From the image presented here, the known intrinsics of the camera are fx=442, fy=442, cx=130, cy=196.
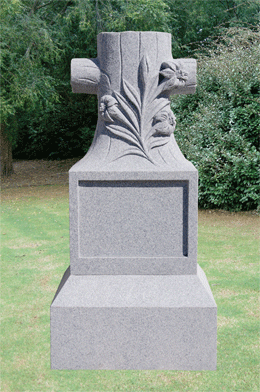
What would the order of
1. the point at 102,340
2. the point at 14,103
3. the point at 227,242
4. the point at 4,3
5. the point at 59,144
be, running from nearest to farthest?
the point at 102,340 → the point at 227,242 → the point at 4,3 → the point at 14,103 → the point at 59,144

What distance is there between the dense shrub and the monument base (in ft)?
14.6

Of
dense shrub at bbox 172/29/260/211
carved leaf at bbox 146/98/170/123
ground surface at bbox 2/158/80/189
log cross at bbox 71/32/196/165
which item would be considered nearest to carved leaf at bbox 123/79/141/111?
log cross at bbox 71/32/196/165

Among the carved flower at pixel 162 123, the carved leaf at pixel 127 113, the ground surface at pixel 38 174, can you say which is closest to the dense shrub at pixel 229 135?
the carved flower at pixel 162 123

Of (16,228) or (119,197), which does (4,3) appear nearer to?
(16,228)

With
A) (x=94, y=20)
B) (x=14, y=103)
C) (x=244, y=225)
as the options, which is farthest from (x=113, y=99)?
(x=94, y=20)

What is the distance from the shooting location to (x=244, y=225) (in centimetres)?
720

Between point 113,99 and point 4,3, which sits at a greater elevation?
point 4,3

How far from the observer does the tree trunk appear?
12320 millimetres

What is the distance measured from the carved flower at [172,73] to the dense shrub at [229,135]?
13.3 feet

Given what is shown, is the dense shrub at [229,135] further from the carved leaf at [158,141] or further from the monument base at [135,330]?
the monument base at [135,330]

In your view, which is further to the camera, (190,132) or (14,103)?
(14,103)

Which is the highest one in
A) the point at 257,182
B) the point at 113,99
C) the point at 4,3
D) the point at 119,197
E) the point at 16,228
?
the point at 4,3

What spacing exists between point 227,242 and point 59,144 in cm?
1059

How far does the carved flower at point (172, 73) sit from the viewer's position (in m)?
3.46
